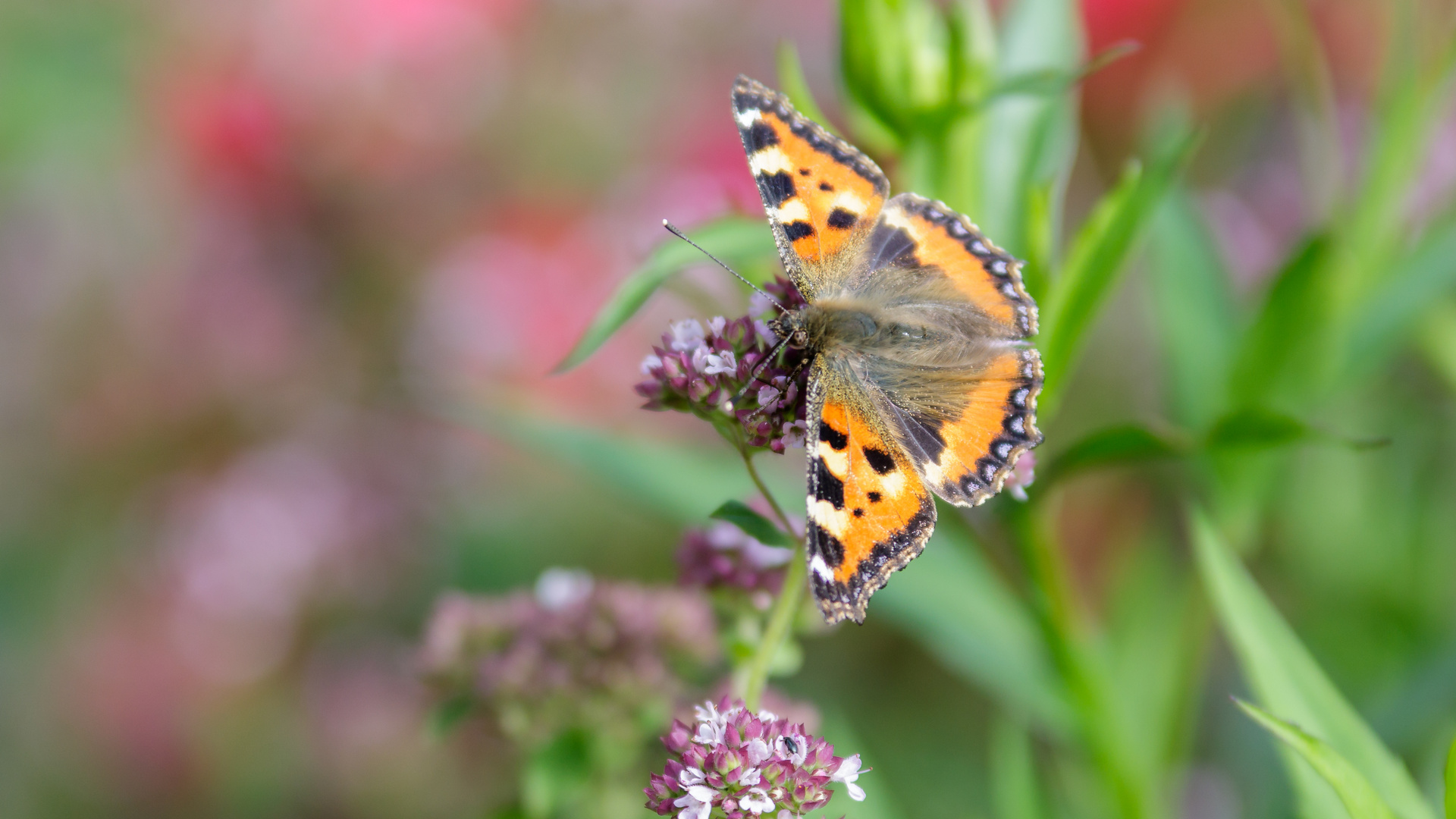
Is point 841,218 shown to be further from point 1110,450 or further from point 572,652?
point 572,652

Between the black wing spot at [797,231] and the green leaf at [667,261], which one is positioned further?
the black wing spot at [797,231]

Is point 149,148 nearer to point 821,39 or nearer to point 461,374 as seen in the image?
point 461,374

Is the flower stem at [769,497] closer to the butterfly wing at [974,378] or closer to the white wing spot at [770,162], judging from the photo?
the butterfly wing at [974,378]

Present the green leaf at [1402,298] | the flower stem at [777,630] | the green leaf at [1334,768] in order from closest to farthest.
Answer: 1. the green leaf at [1334,768]
2. the flower stem at [777,630]
3. the green leaf at [1402,298]

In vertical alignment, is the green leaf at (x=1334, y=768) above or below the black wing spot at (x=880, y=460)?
below

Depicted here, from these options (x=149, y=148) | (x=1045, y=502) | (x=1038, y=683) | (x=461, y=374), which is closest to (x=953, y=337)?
(x=1045, y=502)

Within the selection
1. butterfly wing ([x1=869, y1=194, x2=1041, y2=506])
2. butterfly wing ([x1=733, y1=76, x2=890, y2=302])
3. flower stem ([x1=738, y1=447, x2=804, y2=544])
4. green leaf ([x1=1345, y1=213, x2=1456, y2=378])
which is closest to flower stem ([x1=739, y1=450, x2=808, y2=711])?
flower stem ([x1=738, y1=447, x2=804, y2=544])

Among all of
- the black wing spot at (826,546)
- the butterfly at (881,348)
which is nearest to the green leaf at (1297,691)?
the butterfly at (881,348)

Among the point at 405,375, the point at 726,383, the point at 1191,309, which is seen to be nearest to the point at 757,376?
the point at 726,383
